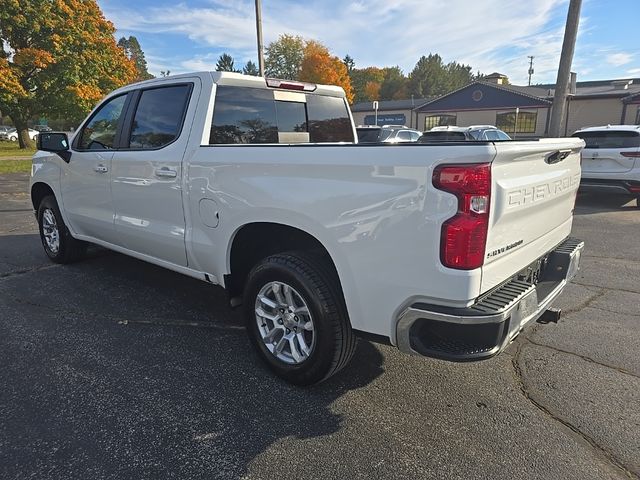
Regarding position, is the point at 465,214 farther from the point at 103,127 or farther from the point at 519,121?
the point at 519,121

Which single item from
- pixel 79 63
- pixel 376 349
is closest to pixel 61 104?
pixel 79 63

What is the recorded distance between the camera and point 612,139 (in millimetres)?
9492

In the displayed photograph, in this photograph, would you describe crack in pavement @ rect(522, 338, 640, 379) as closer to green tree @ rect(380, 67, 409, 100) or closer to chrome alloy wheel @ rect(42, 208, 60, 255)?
chrome alloy wheel @ rect(42, 208, 60, 255)

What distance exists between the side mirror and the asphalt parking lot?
160 centimetres

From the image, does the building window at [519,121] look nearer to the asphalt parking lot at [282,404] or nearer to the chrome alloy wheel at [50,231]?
the asphalt parking lot at [282,404]

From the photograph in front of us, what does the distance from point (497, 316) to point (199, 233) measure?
2126 millimetres

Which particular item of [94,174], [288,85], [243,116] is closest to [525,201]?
[243,116]

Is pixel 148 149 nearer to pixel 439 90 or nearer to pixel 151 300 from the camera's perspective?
pixel 151 300

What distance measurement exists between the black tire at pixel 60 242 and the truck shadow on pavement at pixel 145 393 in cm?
100

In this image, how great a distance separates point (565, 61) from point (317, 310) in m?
13.3

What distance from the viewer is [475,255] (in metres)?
2.13

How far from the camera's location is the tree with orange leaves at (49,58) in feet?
79.4

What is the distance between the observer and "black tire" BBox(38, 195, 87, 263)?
17.4ft

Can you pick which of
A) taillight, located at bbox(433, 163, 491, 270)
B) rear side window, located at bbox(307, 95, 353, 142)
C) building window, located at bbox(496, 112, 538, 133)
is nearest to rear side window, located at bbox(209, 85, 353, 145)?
rear side window, located at bbox(307, 95, 353, 142)
